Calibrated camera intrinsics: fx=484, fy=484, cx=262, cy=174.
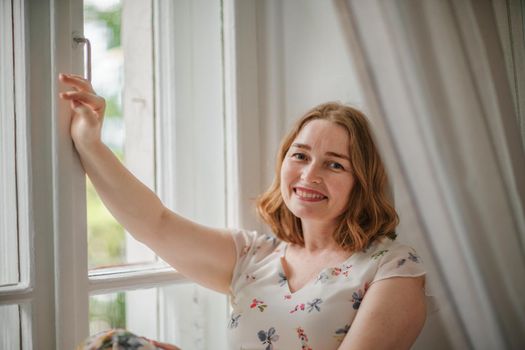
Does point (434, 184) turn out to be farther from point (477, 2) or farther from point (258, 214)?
point (258, 214)

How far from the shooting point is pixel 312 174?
4.02ft

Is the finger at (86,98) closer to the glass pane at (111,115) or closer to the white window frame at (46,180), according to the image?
the white window frame at (46,180)

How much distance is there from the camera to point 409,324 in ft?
3.59

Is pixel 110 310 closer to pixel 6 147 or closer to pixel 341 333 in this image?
pixel 6 147

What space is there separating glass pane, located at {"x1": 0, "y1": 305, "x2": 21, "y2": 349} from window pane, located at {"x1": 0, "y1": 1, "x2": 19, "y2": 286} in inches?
2.5

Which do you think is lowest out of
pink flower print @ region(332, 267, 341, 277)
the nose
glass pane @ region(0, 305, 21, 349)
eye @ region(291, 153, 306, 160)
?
glass pane @ region(0, 305, 21, 349)

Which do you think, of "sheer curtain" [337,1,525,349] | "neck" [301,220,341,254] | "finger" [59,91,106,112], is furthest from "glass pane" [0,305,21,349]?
"sheer curtain" [337,1,525,349]

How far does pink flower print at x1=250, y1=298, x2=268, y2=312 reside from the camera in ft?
4.05

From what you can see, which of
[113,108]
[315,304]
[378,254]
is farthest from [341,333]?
[113,108]

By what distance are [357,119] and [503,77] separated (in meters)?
0.35

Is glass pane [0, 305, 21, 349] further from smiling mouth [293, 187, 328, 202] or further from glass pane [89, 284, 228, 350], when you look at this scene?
smiling mouth [293, 187, 328, 202]

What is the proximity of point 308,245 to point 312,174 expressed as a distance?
231 millimetres

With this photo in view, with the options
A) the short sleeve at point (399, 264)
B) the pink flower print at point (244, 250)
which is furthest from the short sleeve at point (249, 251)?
the short sleeve at point (399, 264)

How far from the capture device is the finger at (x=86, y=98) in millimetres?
1095
